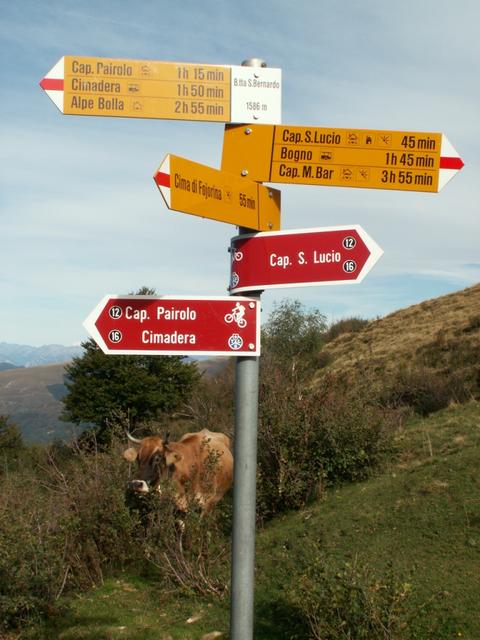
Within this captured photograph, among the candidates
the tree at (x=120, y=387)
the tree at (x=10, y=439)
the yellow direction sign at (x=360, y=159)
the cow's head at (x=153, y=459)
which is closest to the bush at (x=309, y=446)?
the cow's head at (x=153, y=459)

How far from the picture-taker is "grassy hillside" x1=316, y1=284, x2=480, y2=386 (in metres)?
24.8

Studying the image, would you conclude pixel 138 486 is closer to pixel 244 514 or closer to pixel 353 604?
pixel 353 604

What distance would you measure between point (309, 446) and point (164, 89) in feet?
28.1

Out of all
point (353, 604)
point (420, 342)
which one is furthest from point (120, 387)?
point (353, 604)

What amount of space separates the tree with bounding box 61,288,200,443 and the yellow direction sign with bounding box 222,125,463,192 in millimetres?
32313

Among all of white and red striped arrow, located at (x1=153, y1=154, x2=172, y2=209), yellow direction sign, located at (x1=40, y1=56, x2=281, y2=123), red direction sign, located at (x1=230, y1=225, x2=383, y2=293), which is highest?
yellow direction sign, located at (x1=40, y1=56, x2=281, y2=123)

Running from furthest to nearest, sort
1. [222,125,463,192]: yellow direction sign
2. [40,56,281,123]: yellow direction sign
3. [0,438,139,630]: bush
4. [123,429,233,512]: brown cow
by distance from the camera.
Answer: [123,429,233,512]: brown cow < [0,438,139,630]: bush < [222,125,463,192]: yellow direction sign < [40,56,281,123]: yellow direction sign

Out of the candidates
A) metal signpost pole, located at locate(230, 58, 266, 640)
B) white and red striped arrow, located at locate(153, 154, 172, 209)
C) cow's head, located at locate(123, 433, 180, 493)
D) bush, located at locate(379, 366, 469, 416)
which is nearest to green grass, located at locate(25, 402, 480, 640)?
cow's head, located at locate(123, 433, 180, 493)

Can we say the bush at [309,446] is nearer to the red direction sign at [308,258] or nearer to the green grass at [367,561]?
the green grass at [367,561]

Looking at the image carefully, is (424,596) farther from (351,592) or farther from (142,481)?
(142,481)

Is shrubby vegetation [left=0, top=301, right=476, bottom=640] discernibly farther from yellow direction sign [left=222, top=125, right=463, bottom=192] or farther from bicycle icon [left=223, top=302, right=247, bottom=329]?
yellow direction sign [left=222, top=125, right=463, bottom=192]

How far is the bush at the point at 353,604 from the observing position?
19.2ft

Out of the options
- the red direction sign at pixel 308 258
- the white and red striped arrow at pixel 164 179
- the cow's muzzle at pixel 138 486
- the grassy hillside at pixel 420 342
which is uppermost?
the grassy hillside at pixel 420 342

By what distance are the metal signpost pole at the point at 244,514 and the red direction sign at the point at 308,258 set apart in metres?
0.54
